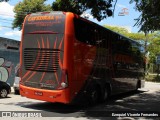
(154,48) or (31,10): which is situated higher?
(31,10)

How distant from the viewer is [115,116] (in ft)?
39.6

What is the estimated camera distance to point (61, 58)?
1216 cm

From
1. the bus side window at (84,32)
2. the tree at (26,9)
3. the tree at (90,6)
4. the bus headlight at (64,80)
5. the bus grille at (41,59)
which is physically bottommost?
the bus headlight at (64,80)

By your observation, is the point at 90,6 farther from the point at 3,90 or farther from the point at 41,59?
the point at 3,90

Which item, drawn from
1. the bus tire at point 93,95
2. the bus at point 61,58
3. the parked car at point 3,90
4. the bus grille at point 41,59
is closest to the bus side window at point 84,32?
the bus at point 61,58

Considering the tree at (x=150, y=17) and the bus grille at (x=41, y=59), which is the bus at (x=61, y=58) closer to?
the bus grille at (x=41, y=59)

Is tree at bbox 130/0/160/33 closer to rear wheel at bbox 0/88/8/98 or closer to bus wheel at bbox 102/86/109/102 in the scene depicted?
bus wheel at bbox 102/86/109/102

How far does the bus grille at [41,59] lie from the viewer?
12336 millimetres

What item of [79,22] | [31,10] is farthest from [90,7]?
[31,10]

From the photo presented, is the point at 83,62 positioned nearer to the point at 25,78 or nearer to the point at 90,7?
the point at 25,78

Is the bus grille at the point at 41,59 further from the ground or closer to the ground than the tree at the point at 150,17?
closer to the ground

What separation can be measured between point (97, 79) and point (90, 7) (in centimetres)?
351

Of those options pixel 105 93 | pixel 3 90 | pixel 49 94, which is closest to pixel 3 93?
pixel 3 90

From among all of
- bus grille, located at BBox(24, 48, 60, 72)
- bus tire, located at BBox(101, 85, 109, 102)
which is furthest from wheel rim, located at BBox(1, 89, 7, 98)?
bus tire, located at BBox(101, 85, 109, 102)
